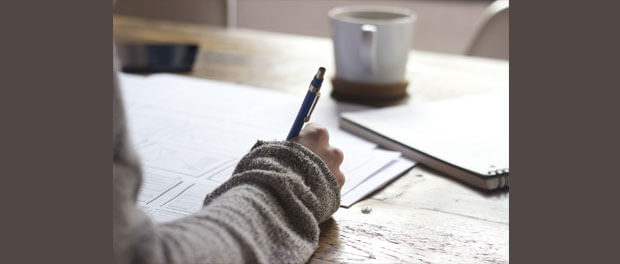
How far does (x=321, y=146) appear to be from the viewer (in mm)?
560

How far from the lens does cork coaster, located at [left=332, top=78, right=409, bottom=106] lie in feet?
3.09

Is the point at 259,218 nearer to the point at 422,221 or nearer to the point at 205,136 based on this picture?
the point at 422,221

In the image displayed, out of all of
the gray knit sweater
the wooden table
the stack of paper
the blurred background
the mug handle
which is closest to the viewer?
the gray knit sweater

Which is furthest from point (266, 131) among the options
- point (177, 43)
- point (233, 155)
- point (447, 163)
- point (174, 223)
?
point (177, 43)

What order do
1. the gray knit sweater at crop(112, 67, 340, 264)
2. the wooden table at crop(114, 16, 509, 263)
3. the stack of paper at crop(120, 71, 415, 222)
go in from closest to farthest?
the gray knit sweater at crop(112, 67, 340, 264), the wooden table at crop(114, 16, 509, 263), the stack of paper at crop(120, 71, 415, 222)

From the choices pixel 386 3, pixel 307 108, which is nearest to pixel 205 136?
pixel 307 108

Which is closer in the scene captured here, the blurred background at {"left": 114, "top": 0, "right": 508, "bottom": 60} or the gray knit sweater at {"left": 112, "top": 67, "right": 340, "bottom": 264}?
the gray knit sweater at {"left": 112, "top": 67, "right": 340, "bottom": 264}

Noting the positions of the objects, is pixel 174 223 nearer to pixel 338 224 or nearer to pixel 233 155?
pixel 338 224

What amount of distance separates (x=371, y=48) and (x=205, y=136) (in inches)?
11.5

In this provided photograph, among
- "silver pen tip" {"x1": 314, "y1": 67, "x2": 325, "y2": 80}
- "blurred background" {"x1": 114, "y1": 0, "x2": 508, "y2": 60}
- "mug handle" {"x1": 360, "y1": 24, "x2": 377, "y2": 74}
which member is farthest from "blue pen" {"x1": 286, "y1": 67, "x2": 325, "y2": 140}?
"blurred background" {"x1": 114, "y1": 0, "x2": 508, "y2": 60}

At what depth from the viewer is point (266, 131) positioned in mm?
776

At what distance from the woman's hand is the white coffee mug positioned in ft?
1.22

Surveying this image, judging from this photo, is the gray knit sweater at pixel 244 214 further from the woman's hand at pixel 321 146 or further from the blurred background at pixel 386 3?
the blurred background at pixel 386 3

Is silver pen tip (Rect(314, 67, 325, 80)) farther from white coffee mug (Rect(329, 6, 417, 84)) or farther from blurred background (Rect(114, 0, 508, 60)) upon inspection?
blurred background (Rect(114, 0, 508, 60))
